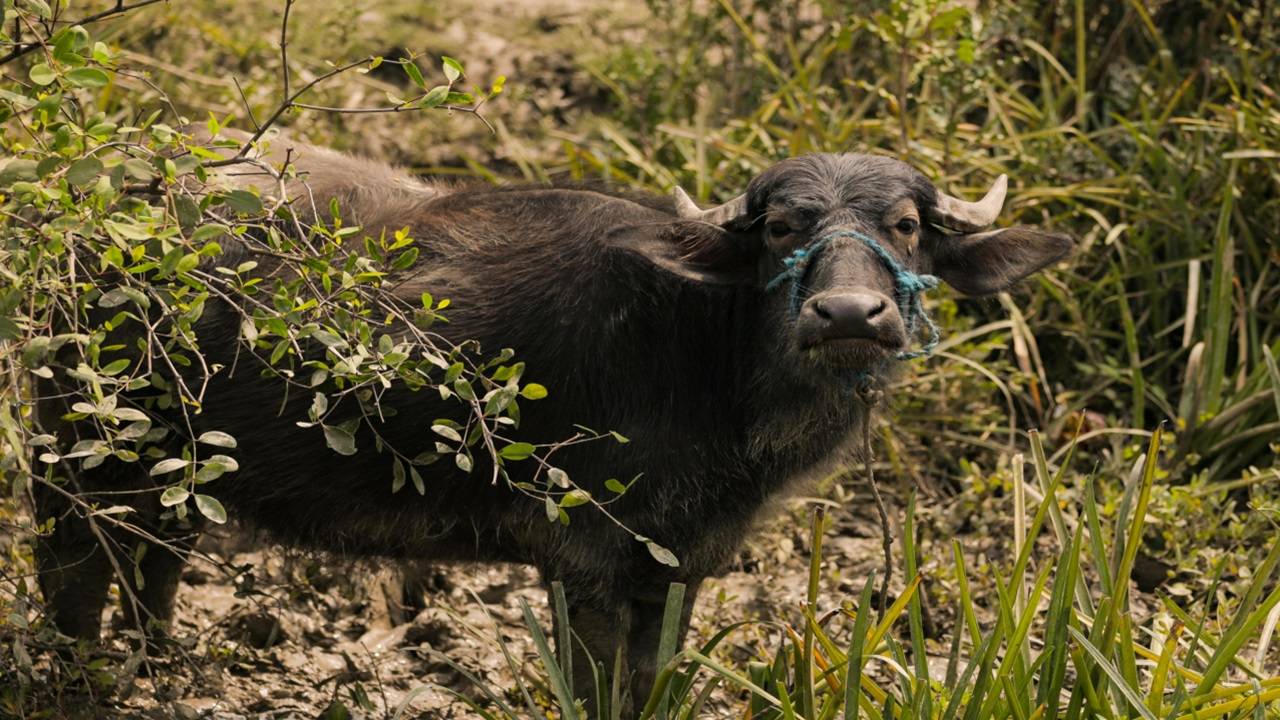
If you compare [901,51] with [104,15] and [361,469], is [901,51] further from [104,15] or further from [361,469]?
[104,15]

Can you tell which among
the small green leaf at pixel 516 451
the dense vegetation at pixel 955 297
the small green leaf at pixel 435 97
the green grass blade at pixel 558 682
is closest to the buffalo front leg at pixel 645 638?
the dense vegetation at pixel 955 297

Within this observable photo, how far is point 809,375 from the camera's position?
12.6 ft

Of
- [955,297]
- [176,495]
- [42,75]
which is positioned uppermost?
[42,75]

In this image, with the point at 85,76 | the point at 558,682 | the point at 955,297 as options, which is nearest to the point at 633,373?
the point at 558,682

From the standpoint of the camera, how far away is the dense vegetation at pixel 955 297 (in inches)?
132

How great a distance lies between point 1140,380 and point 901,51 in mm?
1618

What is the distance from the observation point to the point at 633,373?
4.01 m

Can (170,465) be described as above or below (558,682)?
above

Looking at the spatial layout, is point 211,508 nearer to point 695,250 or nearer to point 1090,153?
point 695,250

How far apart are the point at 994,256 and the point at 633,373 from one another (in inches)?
44.1

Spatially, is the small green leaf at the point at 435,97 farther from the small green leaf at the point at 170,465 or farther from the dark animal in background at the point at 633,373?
the small green leaf at the point at 170,465

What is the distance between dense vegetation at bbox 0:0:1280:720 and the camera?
335cm

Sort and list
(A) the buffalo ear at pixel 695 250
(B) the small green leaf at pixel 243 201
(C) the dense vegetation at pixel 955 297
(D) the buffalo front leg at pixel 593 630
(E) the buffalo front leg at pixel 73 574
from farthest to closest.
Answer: (E) the buffalo front leg at pixel 73 574, (D) the buffalo front leg at pixel 593 630, (A) the buffalo ear at pixel 695 250, (C) the dense vegetation at pixel 955 297, (B) the small green leaf at pixel 243 201

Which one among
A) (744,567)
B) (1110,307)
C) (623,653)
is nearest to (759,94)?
(1110,307)
